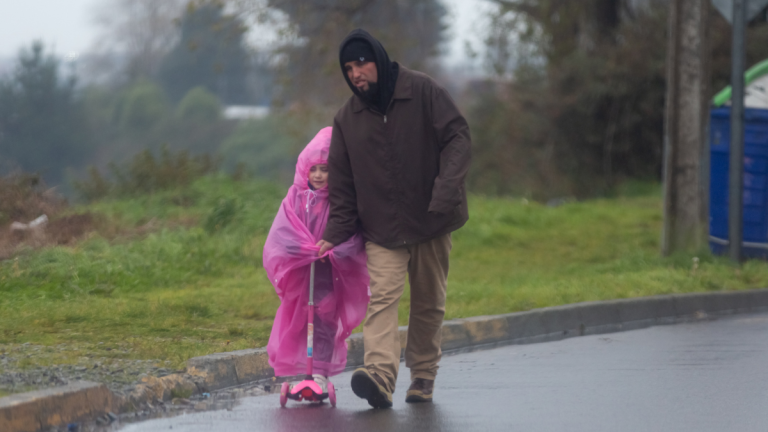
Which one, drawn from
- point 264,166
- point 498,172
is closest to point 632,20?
point 498,172

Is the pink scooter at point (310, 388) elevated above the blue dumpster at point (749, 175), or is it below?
below

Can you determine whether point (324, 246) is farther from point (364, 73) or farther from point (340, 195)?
point (364, 73)

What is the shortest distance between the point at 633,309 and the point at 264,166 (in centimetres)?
3742

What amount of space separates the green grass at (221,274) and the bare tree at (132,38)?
21892 millimetres

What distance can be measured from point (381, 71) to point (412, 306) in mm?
1177

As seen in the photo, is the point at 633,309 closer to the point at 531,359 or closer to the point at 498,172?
the point at 531,359

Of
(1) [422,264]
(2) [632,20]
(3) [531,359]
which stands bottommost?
(3) [531,359]

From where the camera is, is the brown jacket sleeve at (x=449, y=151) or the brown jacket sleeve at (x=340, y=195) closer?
the brown jacket sleeve at (x=449, y=151)

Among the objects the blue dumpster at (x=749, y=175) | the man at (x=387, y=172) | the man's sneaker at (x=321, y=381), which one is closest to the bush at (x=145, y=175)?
the blue dumpster at (x=749, y=175)

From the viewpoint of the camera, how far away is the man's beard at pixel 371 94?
459cm

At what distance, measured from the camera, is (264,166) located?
44312mm

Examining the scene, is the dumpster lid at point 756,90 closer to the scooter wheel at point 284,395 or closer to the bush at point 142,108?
the scooter wheel at point 284,395

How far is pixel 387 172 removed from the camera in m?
4.62

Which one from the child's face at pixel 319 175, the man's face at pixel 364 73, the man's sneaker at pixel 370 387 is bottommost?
the man's sneaker at pixel 370 387
